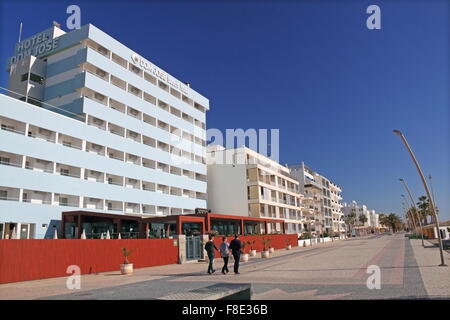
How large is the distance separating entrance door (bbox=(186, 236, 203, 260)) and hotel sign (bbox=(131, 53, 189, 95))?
2742cm

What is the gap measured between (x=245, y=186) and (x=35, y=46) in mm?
34004

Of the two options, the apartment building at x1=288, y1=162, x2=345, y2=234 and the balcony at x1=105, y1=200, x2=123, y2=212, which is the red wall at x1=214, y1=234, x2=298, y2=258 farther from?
the apartment building at x1=288, y1=162, x2=345, y2=234

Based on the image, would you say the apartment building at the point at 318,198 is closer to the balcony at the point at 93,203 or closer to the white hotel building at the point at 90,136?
the white hotel building at the point at 90,136

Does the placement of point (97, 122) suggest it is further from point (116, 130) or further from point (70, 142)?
point (70, 142)

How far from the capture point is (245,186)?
55531 mm

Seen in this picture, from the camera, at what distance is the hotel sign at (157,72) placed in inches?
1852

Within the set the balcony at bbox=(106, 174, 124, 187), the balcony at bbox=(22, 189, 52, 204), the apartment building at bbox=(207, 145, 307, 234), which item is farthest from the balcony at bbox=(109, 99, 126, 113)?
the apartment building at bbox=(207, 145, 307, 234)

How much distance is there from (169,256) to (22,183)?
47.3 feet

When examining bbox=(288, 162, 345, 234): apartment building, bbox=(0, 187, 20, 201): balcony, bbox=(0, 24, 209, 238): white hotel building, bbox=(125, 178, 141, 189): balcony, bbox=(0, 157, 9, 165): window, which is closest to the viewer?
bbox=(0, 187, 20, 201): balcony

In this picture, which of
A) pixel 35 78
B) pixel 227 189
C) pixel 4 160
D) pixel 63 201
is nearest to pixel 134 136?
pixel 35 78

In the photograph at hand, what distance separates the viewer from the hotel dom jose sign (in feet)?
139
